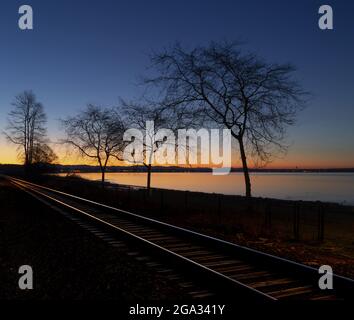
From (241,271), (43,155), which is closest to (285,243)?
(241,271)

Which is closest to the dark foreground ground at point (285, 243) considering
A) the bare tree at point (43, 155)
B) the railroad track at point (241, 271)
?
the railroad track at point (241, 271)

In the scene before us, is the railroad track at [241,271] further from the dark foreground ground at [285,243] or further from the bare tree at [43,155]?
the bare tree at [43,155]

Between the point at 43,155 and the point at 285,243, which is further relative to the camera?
the point at 43,155

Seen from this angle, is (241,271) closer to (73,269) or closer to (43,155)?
(73,269)

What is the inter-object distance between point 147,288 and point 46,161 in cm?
6310

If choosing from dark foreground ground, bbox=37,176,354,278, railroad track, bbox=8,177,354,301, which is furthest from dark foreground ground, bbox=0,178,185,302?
dark foreground ground, bbox=37,176,354,278

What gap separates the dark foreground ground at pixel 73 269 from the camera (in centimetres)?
715

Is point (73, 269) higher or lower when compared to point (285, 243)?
higher

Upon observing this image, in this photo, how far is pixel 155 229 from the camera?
14750 mm

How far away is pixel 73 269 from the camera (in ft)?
29.2

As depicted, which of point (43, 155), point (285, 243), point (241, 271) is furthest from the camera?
point (43, 155)

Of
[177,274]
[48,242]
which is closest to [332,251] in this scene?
[177,274]

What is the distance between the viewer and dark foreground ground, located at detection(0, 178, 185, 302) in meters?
7.15

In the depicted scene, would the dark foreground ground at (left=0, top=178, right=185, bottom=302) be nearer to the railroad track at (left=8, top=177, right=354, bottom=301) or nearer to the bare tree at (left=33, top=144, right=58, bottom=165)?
the railroad track at (left=8, top=177, right=354, bottom=301)
